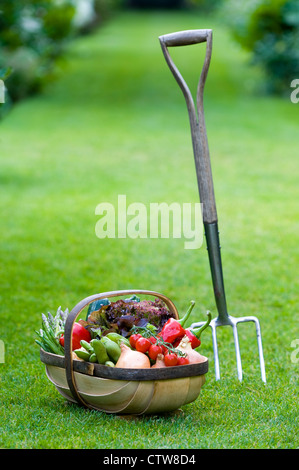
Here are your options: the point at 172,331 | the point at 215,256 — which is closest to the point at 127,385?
the point at 172,331

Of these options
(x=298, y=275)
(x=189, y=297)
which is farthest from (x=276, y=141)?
(x=189, y=297)

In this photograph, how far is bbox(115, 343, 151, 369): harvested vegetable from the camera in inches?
121

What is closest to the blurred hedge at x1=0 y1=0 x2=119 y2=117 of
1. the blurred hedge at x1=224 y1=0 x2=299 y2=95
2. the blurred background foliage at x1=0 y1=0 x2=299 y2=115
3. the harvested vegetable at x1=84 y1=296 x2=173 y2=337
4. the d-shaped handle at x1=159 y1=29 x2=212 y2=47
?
the blurred background foliage at x1=0 y1=0 x2=299 y2=115

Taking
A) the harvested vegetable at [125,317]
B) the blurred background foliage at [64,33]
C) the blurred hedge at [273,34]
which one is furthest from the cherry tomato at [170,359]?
the blurred hedge at [273,34]

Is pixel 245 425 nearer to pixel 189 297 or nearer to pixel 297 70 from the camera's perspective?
pixel 189 297

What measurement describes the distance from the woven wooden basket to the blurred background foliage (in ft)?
36.3

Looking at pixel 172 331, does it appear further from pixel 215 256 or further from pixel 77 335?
pixel 215 256

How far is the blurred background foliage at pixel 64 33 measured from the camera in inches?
592

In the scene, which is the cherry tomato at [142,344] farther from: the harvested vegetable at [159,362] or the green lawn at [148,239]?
the green lawn at [148,239]

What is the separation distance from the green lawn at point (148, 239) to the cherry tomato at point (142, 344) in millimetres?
310

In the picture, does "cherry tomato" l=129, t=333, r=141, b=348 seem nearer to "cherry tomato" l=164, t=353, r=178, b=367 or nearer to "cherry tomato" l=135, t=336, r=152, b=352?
"cherry tomato" l=135, t=336, r=152, b=352

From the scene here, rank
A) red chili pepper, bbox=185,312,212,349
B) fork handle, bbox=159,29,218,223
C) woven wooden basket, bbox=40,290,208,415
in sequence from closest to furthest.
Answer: woven wooden basket, bbox=40,290,208,415, red chili pepper, bbox=185,312,212,349, fork handle, bbox=159,29,218,223

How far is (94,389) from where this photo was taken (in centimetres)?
310

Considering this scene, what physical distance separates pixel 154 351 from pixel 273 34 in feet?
46.7
